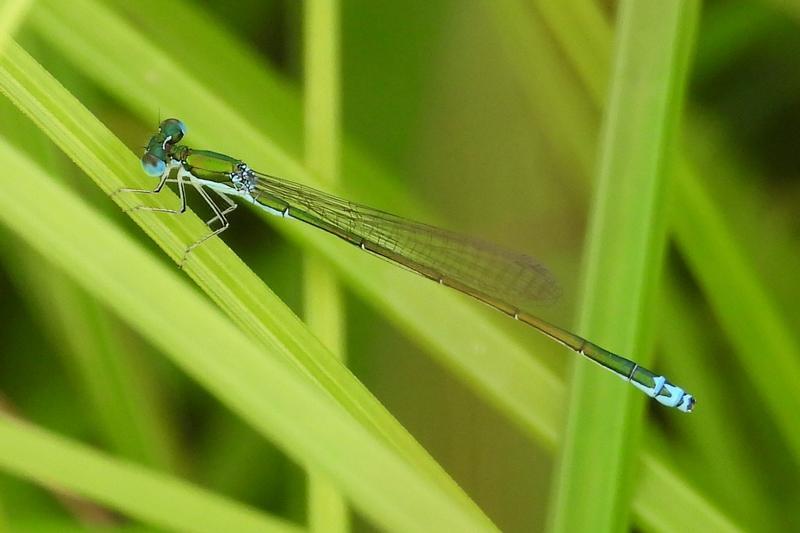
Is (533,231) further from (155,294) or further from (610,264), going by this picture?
(155,294)

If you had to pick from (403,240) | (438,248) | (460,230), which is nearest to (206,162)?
(403,240)

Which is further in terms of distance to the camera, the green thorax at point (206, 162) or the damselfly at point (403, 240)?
the green thorax at point (206, 162)

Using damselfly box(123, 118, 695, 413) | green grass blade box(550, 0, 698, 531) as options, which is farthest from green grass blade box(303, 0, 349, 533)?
green grass blade box(550, 0, 698, 531)

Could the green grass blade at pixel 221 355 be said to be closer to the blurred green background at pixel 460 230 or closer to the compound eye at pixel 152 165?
the compound eye at pixel 152 165

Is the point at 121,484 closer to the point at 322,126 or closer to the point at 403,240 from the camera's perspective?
the point at 322,126

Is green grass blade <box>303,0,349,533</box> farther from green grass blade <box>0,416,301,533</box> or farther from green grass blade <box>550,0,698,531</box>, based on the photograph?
green grass blade <box>550,0,698,531</box>

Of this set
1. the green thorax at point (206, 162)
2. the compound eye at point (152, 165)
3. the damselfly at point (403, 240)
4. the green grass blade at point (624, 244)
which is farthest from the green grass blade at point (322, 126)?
the green grass blade at point (624, 244)
